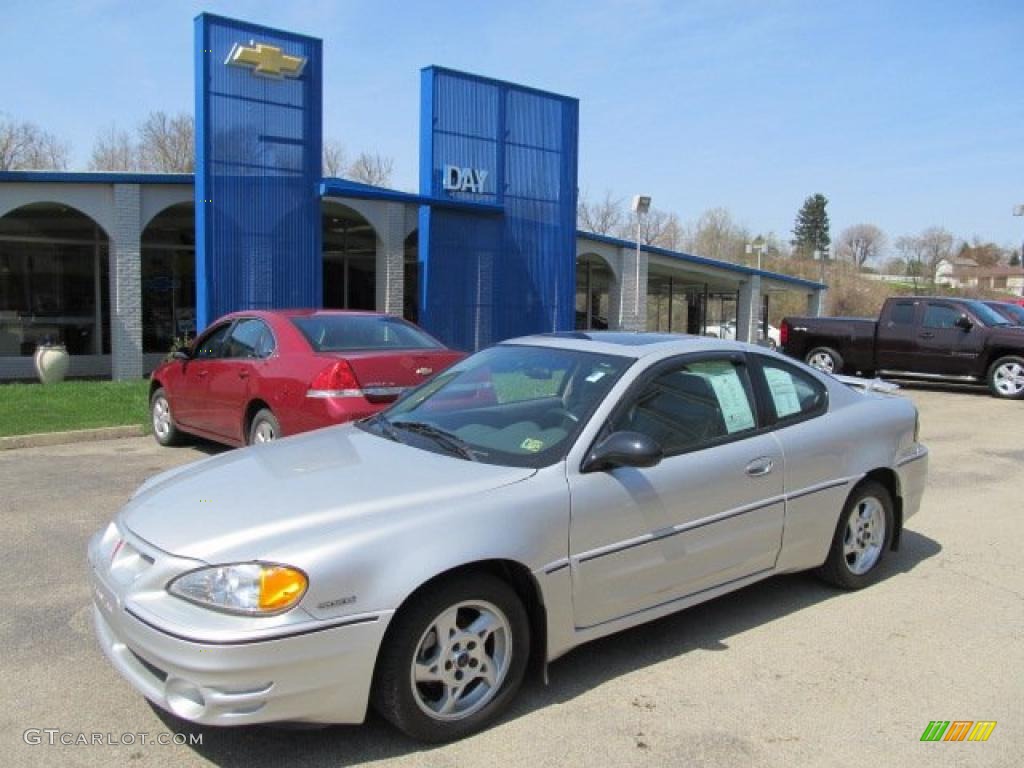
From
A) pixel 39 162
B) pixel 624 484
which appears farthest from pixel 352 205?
pixel 39 162

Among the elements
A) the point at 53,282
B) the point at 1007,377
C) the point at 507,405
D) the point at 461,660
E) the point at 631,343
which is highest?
the point at 53,282

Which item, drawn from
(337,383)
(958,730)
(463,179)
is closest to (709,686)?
(958,730)

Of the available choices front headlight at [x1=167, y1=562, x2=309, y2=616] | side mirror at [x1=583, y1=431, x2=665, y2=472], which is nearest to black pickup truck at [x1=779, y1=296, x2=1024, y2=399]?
side mirror at [x1=583, y1=431, x2=665, y2=472]

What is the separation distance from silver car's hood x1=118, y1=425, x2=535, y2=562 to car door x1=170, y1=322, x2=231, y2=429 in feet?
14.4

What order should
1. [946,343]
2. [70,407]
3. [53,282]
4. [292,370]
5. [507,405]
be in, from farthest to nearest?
[53,282], [946,343], [70,407], [292,370], [507,405]

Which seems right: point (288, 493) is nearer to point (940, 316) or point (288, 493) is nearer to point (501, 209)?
point (501, 209)

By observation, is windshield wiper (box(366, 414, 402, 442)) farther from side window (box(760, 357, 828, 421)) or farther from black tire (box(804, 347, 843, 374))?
black tire (box(804, 347, 843, 374))

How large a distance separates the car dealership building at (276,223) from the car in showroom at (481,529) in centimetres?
1111

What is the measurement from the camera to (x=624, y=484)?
3.75 metres

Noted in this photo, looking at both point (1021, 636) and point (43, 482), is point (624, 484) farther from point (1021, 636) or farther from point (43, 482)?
point (43, 482)

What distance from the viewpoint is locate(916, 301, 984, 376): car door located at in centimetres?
1630

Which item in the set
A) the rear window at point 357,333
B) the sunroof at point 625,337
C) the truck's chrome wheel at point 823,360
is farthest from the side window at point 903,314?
the sunroof at point 625,337

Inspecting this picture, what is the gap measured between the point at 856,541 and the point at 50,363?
14898 millimetres

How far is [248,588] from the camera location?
296 cm
